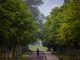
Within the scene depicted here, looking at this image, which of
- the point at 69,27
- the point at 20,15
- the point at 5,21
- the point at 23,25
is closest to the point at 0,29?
the point at 5,21

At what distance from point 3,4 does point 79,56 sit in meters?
10.2

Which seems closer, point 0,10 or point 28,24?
point 0,10

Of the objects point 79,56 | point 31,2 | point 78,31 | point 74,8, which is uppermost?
point 31,2

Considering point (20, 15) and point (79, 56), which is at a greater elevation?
point (20, 15)

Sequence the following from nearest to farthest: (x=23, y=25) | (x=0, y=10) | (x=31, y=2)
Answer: (x=0, y=10)
(x=23, y=25)
(x=31, y=2)

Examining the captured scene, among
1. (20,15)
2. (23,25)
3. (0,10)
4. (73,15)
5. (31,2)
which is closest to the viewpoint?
(0,10)

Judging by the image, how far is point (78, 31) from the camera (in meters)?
31.2

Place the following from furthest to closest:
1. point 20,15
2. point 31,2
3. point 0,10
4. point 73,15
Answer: point 31,2 < point 20,15 < point 73,15 < point 0,10

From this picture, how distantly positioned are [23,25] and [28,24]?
199cm

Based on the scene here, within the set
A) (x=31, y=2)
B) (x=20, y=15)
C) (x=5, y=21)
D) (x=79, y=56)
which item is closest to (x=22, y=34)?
(x=20, y=15)

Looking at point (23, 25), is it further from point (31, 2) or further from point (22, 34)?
point (31, 2)

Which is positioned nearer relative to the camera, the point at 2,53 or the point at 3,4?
the point at 3,4

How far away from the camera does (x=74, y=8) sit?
99.3 ft

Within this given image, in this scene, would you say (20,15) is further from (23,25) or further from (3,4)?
(3,4)
